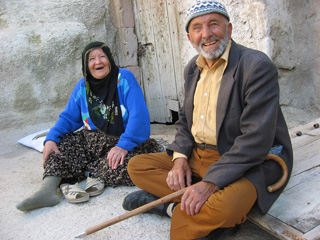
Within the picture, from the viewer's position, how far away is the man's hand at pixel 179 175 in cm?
215

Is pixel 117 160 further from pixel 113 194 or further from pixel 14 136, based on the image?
pixel 14 136

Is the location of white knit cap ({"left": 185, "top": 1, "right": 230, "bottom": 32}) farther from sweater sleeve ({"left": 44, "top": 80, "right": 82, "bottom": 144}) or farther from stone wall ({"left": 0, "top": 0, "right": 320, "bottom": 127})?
stone wall ({"left": 0, "top": 0, "right": 320, "bottom": 127})

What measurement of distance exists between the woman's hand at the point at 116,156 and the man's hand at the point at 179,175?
0.66 metres

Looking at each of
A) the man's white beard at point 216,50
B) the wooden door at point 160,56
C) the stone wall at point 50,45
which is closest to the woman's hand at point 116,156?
the man's white beard at point 216,50

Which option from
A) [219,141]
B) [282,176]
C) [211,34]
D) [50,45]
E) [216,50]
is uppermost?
[50,45]

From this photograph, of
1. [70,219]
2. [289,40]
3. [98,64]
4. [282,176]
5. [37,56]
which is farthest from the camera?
[37,56]

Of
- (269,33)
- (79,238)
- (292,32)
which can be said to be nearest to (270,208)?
(79,238)

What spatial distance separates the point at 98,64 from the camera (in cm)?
295

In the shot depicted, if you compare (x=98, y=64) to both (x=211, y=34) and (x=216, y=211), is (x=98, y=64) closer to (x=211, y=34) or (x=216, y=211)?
(x=211, y=34)

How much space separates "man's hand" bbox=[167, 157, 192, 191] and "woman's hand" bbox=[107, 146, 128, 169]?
2.17ft

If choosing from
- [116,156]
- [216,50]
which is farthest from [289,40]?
[116,156]

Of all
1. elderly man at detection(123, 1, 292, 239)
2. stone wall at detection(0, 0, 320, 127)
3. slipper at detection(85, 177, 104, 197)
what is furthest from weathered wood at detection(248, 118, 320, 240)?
stone wall at detection(0, 0, 320, 127)

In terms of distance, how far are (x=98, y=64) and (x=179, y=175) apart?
1.34 metres

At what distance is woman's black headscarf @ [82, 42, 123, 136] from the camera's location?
298 cm
